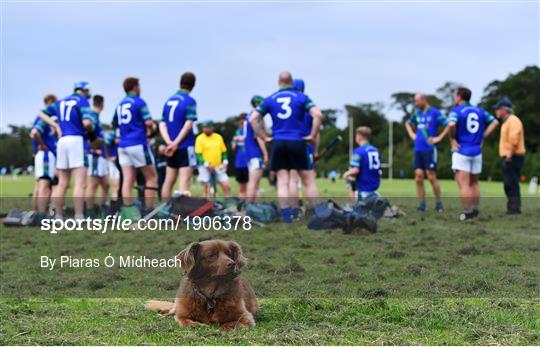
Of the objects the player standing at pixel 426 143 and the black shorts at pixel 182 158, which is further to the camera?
the player standing at pixel 426 143

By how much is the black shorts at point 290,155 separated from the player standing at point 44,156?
397 cm

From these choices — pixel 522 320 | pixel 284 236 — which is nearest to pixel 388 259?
pixel 284 236

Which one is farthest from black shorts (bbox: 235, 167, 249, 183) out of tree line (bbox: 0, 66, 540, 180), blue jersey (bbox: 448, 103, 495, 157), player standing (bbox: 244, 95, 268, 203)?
tree line (bbox: 0, 66, 540, 180)

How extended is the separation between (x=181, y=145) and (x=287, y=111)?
181cm

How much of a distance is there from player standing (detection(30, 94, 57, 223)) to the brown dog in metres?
8.74

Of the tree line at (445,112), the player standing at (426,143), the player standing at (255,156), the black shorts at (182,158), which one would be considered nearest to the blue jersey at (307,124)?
the black shorts at (182,158)

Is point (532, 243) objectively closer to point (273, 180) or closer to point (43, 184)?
point (43, 184)

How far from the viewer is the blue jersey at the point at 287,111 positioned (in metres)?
10.9

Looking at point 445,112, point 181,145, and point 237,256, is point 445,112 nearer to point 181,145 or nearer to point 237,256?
point 181,145

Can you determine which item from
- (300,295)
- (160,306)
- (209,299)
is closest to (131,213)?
(160,306)

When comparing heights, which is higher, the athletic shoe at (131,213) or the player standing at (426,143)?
the player standing at (426,143)

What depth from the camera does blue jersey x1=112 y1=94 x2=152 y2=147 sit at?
11.0 meters

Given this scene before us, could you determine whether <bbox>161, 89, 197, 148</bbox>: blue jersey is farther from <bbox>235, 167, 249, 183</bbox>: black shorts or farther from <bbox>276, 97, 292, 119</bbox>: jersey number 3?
<bbox>235, 167, 249, 183</bbox>: black shorts

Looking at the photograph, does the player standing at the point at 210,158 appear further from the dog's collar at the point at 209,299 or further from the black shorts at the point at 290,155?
the dog's collar at the point at 209,299
